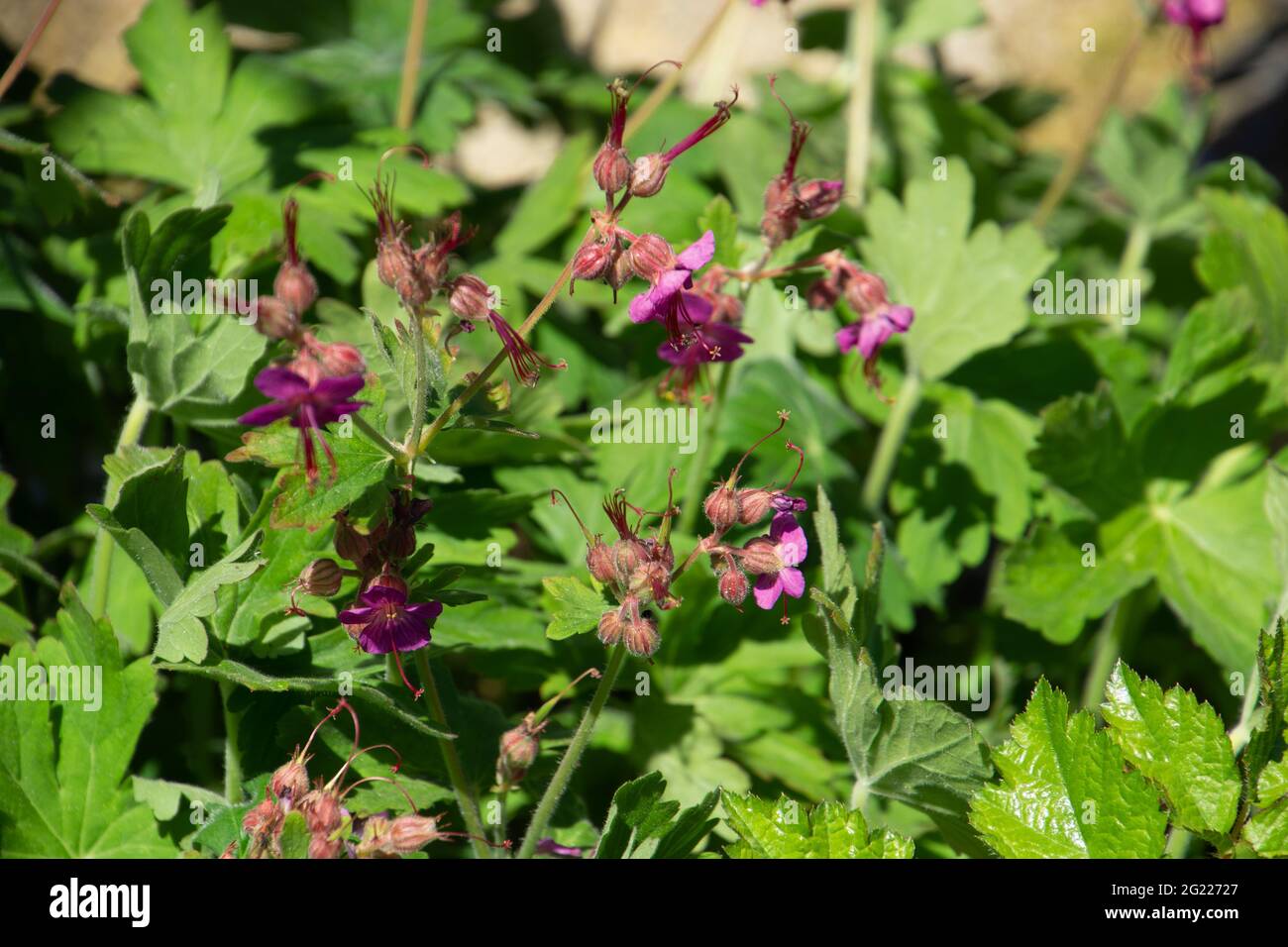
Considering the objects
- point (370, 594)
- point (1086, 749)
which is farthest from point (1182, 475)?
point (370, 594)

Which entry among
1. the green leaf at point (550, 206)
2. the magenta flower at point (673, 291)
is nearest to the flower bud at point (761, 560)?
the magenta flower at point (673, 291)

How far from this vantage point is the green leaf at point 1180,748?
5.13ft

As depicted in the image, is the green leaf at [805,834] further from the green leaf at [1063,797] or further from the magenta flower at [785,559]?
the magenta flower at [785,559]

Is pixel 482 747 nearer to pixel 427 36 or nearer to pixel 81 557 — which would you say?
pixel 81 557

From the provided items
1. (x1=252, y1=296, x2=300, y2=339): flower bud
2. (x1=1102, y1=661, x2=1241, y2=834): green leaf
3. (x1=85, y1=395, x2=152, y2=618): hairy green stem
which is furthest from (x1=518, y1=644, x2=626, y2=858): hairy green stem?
(x1=85, y1=395, x2=152, y2=618): hairy green stem

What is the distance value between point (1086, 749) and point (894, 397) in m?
1.15

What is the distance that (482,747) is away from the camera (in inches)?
72.7

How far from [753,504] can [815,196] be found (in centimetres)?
59

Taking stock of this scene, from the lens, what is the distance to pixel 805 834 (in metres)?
1.55

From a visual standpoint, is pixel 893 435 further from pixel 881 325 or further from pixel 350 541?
pixel 350 541

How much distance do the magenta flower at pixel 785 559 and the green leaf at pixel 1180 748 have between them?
0.48m

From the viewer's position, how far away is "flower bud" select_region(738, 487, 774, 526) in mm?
1500

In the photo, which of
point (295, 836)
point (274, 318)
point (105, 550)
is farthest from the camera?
point (105, 550)

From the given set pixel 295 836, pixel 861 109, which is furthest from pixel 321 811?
pixel 861 109
